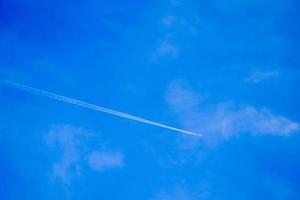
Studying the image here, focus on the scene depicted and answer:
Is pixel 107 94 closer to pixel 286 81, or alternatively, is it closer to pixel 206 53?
pixel 206 53

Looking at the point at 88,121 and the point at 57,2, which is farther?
the point at 57,2

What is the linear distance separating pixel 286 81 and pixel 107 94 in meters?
9.14

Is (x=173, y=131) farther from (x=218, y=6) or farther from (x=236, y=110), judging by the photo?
(x=218, y=6)

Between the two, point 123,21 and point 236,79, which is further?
point 123,21

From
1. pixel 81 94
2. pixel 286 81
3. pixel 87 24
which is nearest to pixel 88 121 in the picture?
pixel 81 94

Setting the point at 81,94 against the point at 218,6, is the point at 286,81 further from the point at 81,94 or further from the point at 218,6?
Result: the point at 81,94

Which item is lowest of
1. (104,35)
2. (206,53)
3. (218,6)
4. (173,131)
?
(173,131)

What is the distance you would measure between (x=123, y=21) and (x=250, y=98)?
796 cm

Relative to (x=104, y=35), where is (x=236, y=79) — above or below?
below

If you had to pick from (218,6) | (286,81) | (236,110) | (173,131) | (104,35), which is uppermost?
(218,6)

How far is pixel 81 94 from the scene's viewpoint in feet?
52.5

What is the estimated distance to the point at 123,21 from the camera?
16.9 m

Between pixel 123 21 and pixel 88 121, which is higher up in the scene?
pixel 123 21

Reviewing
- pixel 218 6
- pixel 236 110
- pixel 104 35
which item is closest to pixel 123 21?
pixel 104 35
